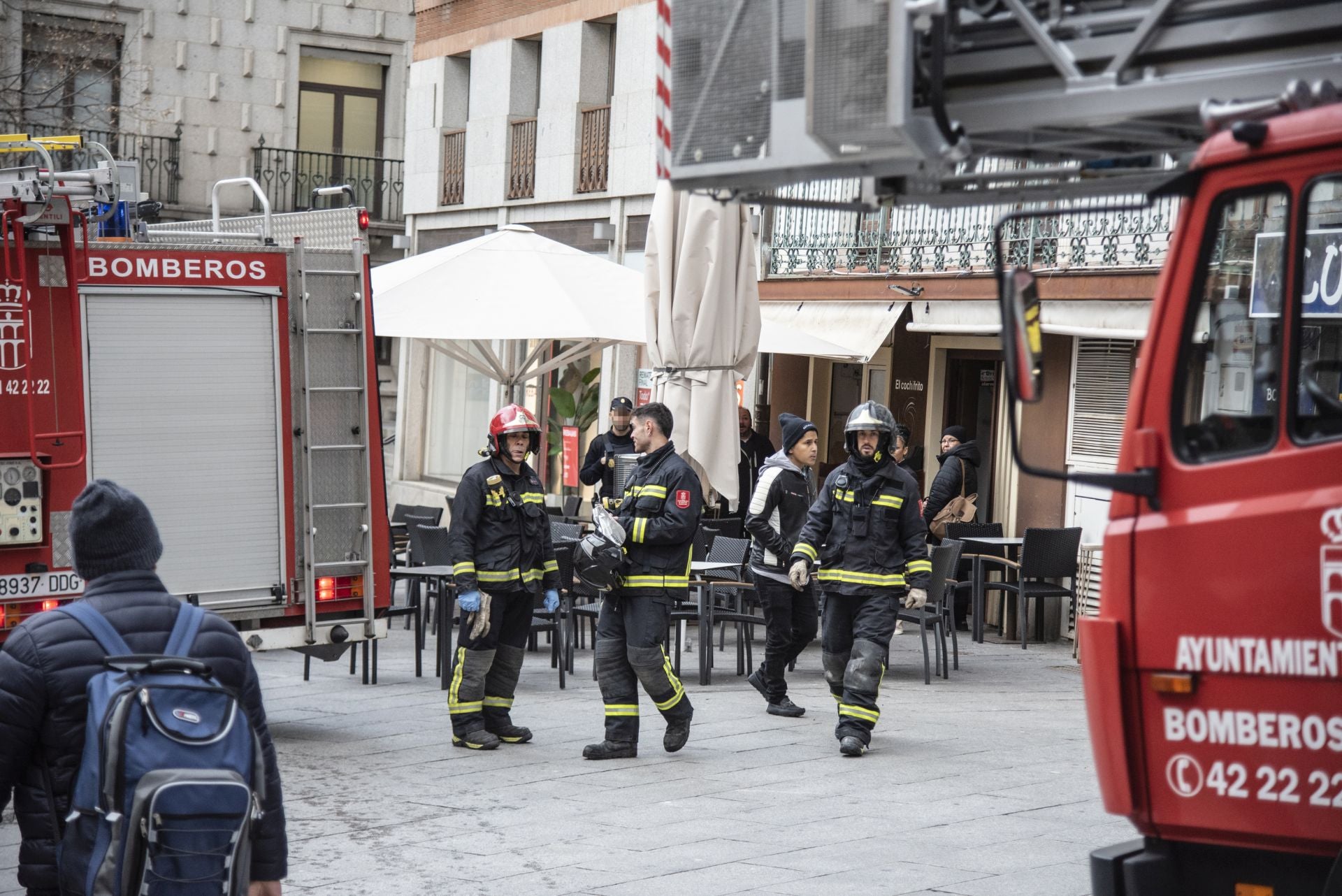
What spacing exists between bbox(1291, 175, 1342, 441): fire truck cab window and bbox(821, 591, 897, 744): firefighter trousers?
5.17m

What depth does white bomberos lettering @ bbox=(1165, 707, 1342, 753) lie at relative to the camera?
443 centimetres

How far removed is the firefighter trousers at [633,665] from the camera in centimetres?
939

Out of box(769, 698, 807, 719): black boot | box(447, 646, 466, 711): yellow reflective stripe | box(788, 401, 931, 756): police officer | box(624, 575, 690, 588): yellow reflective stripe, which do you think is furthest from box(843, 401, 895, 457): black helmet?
box(447, 646, 466, 711): yellow reflective stripe

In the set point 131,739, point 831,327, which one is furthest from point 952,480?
point 131,739

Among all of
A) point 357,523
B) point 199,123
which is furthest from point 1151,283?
point 199,123

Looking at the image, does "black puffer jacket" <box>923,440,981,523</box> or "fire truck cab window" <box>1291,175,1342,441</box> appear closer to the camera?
"fire truck cab window" <box>1291,175,1342,441</box>

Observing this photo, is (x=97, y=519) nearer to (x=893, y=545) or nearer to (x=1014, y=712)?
(x=893, y=545)

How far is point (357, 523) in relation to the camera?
32.9 ft

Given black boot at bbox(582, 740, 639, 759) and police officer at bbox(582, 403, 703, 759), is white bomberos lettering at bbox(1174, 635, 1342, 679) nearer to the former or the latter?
police officer at bbox(582, 403, 703, 759)

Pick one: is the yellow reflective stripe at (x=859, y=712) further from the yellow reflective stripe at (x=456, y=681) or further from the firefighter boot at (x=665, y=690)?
the yellow reflective stripe at (x=456, y=681)

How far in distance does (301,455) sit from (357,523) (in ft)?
1.75

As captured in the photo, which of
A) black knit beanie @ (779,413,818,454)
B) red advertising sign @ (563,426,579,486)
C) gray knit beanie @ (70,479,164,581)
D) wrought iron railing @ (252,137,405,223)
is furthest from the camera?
wrought iron railing @ (252,137,405,223)

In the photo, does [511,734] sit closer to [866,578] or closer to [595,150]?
[866,578]

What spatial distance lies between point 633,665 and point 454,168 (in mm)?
17469
